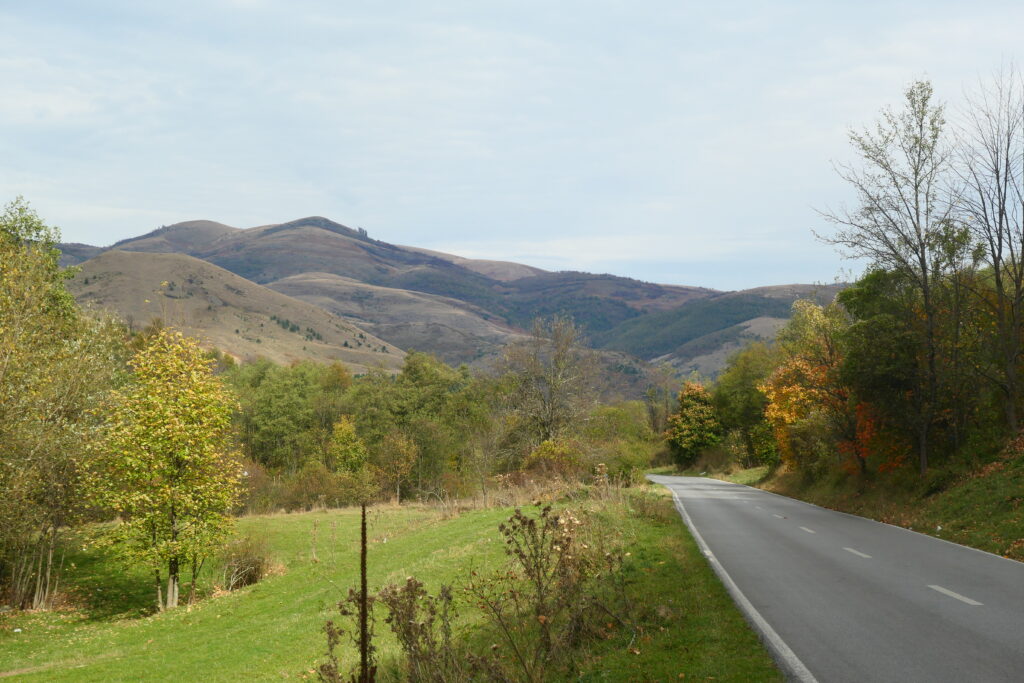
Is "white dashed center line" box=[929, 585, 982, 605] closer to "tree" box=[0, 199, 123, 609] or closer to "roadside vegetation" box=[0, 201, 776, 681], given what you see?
"roadside vegetation" box=[0, 201, 776, 681]

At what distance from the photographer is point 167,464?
73.7 feet

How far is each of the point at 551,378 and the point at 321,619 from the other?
79.2ft

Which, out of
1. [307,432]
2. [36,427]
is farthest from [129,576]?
[307,432]

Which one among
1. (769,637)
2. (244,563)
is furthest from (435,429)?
(769,637)

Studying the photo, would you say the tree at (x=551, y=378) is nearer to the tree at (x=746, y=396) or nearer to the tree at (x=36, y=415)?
the tree at (x=36, y=415)

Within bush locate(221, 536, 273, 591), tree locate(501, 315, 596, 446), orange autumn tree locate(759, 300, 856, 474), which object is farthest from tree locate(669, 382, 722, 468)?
bush locate(221, 536, 273, 591)

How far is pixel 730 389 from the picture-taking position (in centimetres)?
7400

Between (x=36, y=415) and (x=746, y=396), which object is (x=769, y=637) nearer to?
(x=36, y=415)

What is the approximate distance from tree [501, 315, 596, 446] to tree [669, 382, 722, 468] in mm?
35722

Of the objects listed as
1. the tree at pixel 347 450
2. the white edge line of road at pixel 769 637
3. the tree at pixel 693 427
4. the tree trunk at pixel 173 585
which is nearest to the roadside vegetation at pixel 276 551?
the tree trunk at pixel 173 585

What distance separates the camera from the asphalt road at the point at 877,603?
702 centimetres

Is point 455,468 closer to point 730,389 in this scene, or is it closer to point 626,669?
point 730,389

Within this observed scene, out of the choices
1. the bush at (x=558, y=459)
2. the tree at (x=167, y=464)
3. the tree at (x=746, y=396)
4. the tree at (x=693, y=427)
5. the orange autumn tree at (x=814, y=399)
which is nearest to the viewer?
the tree at (x=167, y=464)

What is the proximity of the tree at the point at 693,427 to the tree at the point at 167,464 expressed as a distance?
191ft
